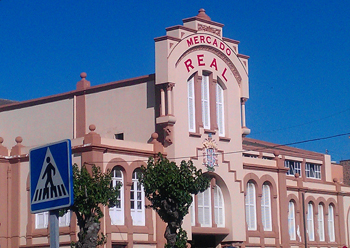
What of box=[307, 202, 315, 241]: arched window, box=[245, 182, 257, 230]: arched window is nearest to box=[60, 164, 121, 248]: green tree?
box=[245, 182, 257, 230]: arched window

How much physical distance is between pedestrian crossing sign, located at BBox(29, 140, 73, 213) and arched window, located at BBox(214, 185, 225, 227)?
86.7 feet

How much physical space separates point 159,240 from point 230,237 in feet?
16.4

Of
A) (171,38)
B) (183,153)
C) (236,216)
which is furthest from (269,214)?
(171,38)

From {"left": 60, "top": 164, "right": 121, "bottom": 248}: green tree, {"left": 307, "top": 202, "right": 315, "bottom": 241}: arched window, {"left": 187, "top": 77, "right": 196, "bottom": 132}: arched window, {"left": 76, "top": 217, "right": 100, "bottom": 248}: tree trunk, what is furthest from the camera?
{"left": 307, "top": 202, "right": 315, "bottom": 241}: arched window

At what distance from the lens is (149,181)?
26.1m

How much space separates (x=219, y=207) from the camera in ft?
115

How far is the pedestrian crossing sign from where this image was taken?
816 cm

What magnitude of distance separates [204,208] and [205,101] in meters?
5.35

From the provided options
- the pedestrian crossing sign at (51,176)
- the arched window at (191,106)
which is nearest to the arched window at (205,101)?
the arched window at (191,106)

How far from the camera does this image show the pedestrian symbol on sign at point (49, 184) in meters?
8.23

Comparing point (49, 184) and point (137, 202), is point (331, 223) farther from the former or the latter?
point (49, 184)

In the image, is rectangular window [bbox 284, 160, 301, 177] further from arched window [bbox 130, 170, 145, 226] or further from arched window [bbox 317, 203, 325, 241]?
arched window [bbox 130, 170, 145, 226]

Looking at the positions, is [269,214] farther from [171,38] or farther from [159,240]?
[171,38]

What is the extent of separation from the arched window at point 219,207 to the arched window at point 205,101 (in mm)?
3390
